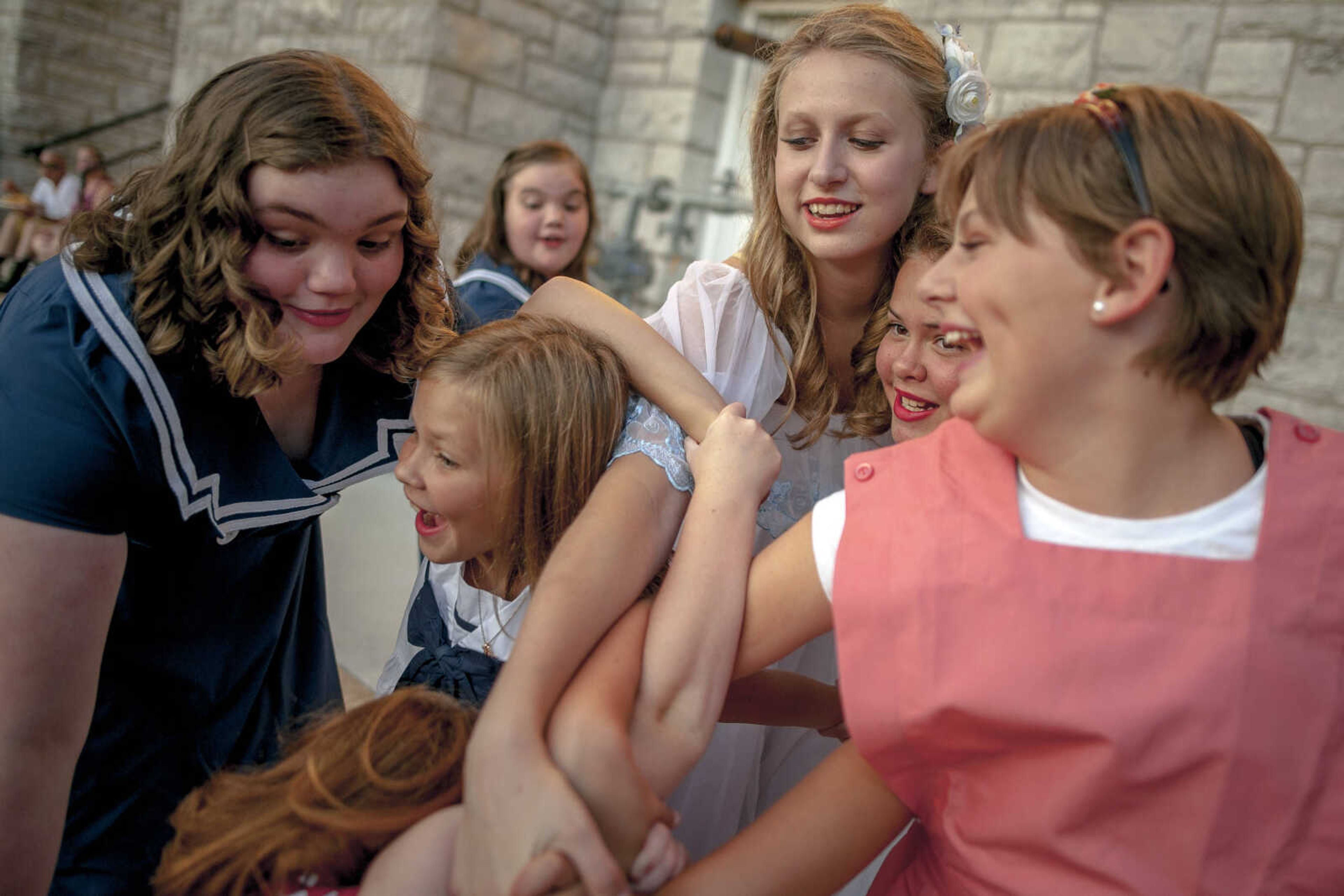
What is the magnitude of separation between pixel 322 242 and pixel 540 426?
36 centimetres

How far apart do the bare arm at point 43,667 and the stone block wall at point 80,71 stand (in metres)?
9.41

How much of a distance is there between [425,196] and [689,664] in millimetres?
781

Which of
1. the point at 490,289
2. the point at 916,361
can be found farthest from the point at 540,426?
the point at 490,289

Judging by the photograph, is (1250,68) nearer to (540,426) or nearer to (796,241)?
(796,241)

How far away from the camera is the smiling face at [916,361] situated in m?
1.41

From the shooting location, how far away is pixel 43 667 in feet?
4.17

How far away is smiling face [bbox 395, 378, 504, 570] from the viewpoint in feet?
4.54

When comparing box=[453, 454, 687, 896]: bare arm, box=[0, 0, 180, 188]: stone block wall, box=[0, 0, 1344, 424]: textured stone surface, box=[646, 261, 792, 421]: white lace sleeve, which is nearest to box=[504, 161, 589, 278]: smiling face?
box=[0, 0, 1344, 424]: textured stone surface

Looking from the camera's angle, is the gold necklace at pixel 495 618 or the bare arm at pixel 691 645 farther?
the gold necklace at pixel 495 618

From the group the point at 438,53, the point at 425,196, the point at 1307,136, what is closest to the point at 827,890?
the point at 425,196

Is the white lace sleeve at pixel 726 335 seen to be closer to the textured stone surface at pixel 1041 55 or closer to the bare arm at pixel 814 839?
the bare arm at pixel 814 839

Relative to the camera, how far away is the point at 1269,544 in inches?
35.8

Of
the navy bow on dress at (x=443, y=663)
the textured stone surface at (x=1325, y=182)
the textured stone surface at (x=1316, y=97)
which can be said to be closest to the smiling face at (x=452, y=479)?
the navy bow on dress at (x=443, y=663)

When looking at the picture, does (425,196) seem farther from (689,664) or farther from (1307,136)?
(1307,136)
